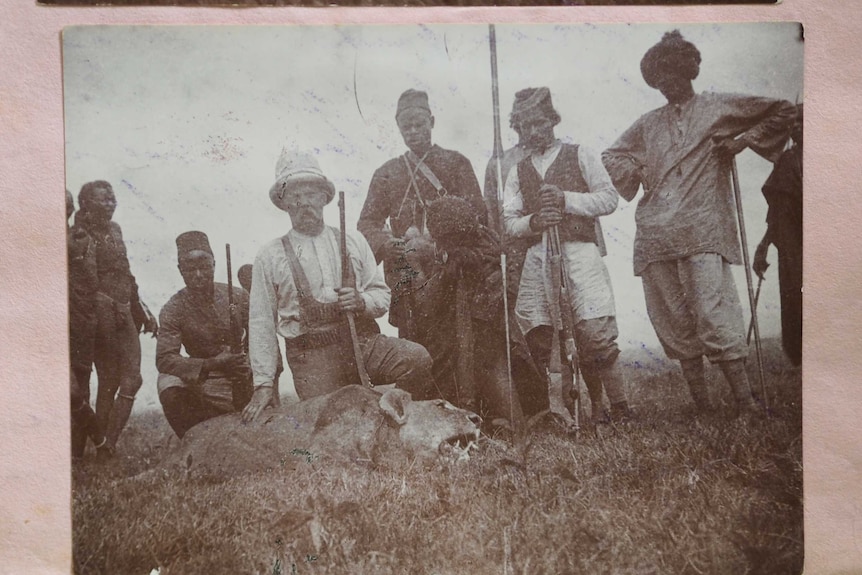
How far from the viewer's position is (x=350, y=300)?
3.65 metres

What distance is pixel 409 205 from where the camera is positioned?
3.67 meters

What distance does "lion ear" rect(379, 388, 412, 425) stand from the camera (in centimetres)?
360

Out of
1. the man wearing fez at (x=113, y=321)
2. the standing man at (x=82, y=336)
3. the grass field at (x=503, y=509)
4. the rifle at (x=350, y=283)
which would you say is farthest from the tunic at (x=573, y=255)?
the standing man at (x=82, y=336)

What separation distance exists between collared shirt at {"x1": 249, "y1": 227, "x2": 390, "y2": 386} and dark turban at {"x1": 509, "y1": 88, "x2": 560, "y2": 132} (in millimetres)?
1064

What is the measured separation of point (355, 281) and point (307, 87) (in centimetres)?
107

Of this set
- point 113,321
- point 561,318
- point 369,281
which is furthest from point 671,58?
point 113,321

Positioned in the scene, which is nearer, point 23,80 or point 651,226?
point 23,80

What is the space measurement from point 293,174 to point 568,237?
154cm

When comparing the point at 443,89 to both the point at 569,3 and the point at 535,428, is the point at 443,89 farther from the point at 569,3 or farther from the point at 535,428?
the point at 535,428

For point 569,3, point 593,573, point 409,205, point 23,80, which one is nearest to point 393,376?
point 409,205

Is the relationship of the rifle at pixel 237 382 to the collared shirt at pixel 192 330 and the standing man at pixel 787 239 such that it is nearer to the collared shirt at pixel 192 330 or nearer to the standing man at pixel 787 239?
the collared shirt at pixel 192 330

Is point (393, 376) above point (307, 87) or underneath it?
underneath

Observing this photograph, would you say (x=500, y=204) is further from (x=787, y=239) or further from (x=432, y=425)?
(x=787, y=239)

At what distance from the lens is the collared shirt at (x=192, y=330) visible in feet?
11.8
